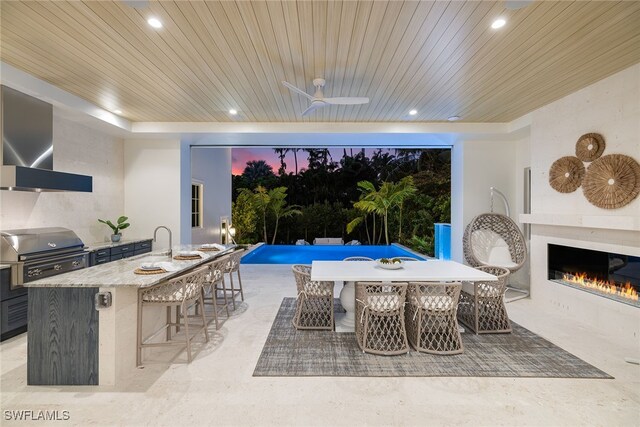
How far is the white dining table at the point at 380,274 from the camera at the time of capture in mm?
3236

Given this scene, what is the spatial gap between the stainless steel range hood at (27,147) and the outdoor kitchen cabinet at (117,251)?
1.01 meters

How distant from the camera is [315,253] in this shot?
11.2 meters

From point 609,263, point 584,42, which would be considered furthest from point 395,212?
point 584,42

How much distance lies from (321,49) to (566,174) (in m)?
3.57

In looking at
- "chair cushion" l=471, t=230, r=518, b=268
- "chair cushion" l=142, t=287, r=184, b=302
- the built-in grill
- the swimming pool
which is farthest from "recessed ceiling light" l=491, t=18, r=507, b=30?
the swimming pool

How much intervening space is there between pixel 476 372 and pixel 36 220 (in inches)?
216

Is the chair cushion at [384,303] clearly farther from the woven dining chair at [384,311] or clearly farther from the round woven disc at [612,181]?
the round woven disc at [612,181]

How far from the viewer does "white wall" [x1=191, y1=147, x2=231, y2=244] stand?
8.62m

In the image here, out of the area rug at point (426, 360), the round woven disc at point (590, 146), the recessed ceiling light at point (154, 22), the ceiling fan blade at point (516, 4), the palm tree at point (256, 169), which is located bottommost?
the area rug at point (426, 360)

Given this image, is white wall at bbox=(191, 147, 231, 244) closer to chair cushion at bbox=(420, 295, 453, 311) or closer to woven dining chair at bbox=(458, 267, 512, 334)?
chair cushion at bbox=(420, 295, 453, 311)

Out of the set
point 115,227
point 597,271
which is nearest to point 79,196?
point 115,227

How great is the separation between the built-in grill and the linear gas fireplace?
21.1 ft

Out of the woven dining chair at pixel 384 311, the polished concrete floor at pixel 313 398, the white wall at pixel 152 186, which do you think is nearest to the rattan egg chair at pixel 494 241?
the polished concrete floor at pixel 313 398

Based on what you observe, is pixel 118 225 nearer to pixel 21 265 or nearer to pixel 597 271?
pixel 21 265
